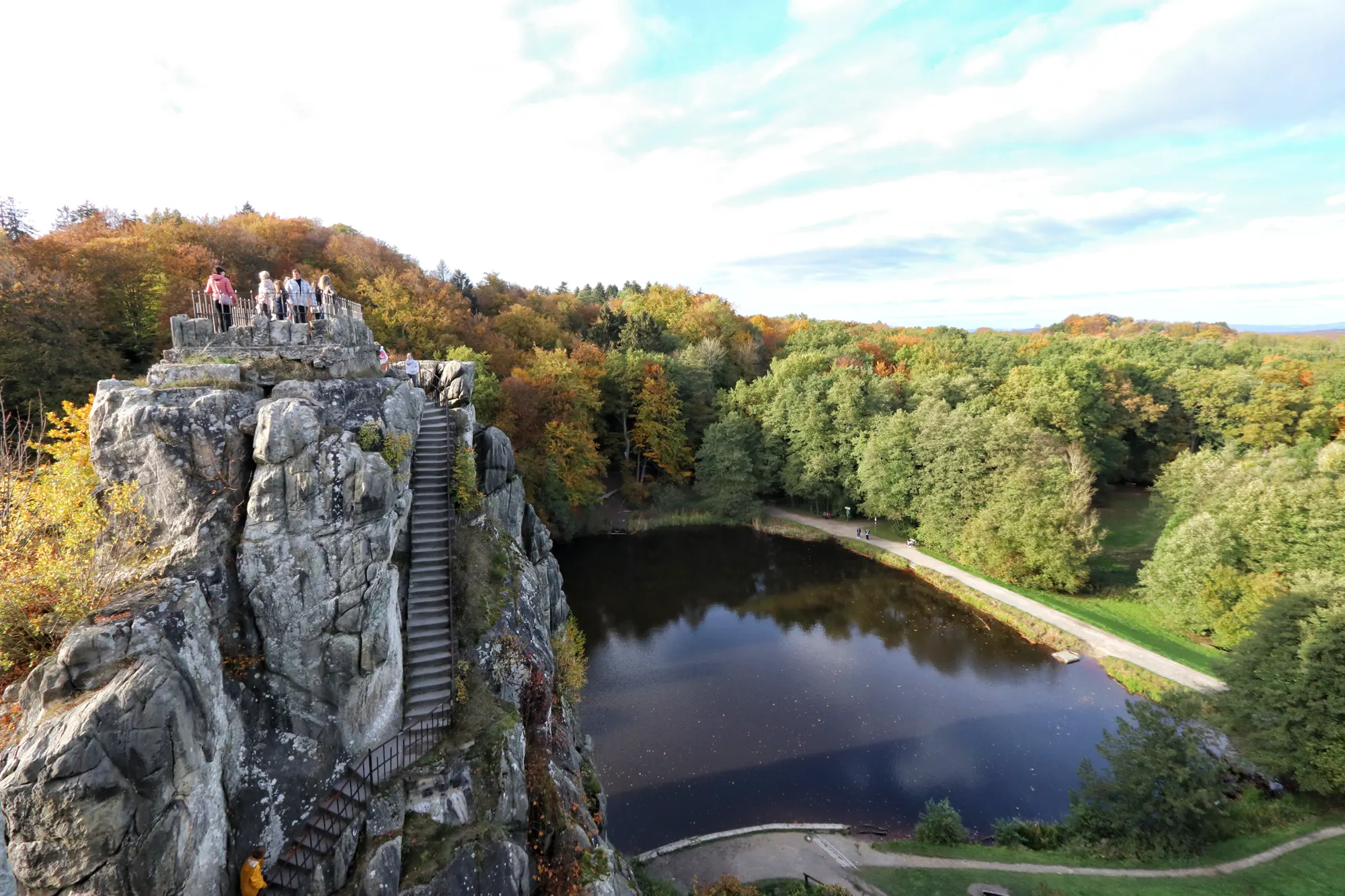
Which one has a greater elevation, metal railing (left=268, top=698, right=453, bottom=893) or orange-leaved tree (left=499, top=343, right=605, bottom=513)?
orange-leaved tree (left=499, top=343, right=605, bottom=513)

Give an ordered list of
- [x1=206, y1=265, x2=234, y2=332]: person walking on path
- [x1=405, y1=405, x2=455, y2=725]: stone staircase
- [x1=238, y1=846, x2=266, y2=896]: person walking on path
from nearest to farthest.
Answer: [x1=238, y1=846, x2=266, y2=896]: person walking on path
[x1=405, y1=405, x2=455, y2=725]: stone staircase
[x1=206, y1=265, x2=234, y2=332]: person walking on path

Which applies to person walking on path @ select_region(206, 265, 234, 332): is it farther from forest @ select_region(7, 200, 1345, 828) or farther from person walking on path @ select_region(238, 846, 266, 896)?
person walking on path @ select_region(238, 846, 266, 896)

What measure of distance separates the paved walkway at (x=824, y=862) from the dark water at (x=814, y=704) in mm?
1250

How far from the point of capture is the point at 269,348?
40.4 ft

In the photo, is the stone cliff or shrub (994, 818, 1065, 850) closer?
the stone cliff

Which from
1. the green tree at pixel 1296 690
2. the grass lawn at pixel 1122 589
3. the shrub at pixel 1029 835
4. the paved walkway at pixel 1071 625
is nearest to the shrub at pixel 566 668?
the shrub at pixel 1029 835

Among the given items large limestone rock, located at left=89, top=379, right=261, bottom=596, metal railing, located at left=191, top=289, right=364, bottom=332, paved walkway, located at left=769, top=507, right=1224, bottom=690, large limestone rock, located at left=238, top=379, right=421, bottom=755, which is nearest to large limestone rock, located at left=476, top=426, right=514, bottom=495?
metal railing, located at left=191, top=289, right=364, bottom=332

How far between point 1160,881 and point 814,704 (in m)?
10.5

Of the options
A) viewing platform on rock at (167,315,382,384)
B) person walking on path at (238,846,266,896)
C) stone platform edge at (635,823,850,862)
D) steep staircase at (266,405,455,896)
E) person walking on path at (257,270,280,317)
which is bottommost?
stone platform edge at (635,823,850,862)

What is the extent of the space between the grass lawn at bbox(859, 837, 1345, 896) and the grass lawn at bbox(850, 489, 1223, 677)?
220 inches

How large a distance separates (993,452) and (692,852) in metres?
27.0

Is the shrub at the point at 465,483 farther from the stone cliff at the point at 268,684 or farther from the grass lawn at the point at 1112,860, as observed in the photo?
the grass lawn at the point at 1112,860

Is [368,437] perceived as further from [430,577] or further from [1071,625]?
[1071,625]

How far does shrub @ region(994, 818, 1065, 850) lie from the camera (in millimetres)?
15453
